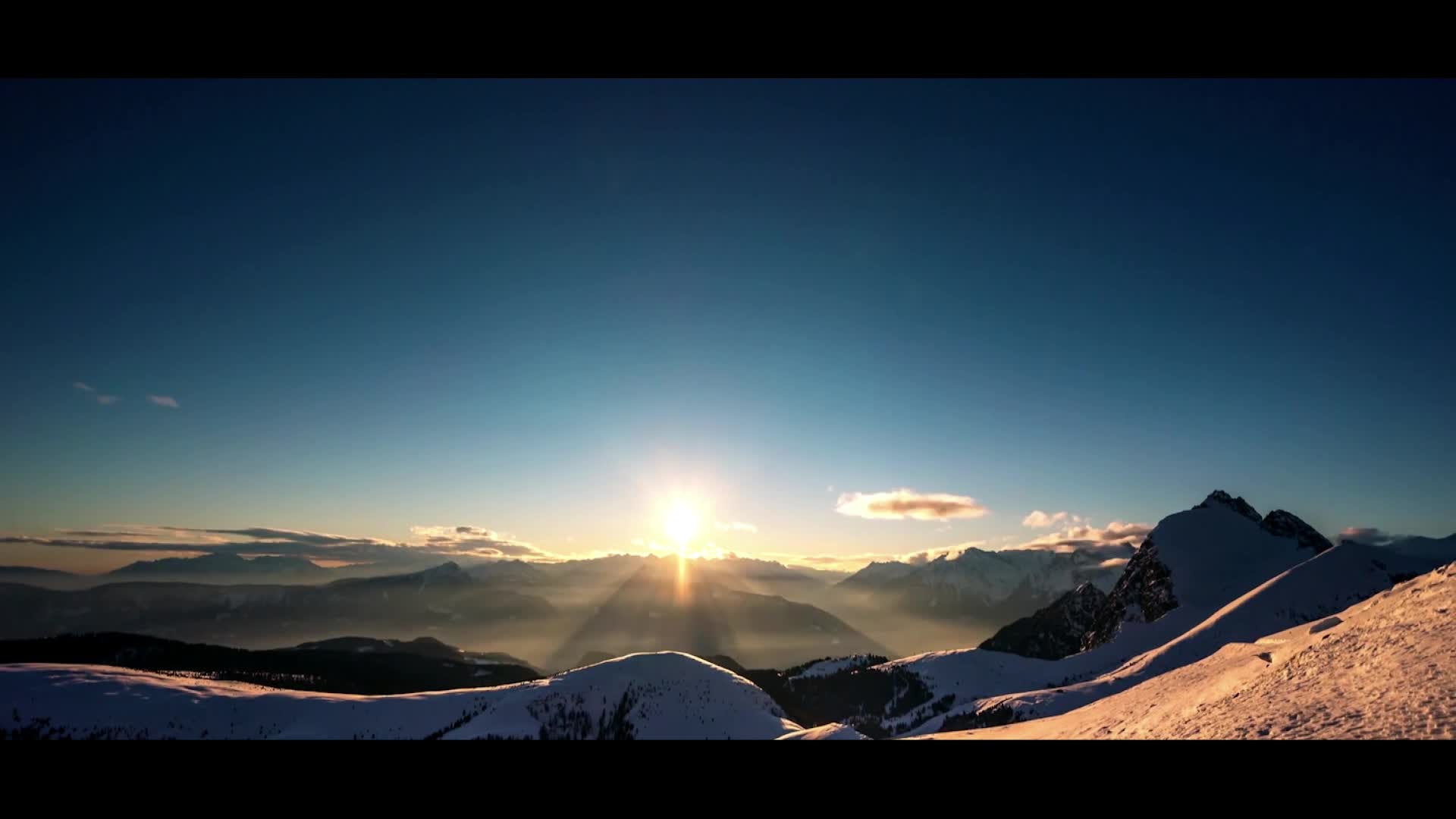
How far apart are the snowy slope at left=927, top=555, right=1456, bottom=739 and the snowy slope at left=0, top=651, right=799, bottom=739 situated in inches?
2510

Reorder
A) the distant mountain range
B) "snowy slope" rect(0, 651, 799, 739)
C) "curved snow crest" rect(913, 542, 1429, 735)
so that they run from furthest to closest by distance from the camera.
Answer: "curved snow crest" rect(913, 542, 1429, 735)
"snowy slope" rect(0, 651, 799, 739)
the distant mountain range

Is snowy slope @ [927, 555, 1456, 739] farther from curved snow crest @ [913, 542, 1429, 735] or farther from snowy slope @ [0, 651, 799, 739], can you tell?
curved snow crest @ [913, 542, 1429, 735]

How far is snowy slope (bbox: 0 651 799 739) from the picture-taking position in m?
88.1

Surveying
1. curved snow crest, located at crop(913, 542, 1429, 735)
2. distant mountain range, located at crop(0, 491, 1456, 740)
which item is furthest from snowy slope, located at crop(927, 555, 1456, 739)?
curved snow crest, located at crop(913, 542, 1429, 735)

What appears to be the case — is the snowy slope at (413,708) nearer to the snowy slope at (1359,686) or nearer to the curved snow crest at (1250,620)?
the snowy slope at (1359,686)

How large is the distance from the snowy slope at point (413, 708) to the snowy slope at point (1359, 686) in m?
63.8

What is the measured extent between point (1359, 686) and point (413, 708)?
128519 mm

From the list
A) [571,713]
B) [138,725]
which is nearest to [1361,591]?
[571,713]
